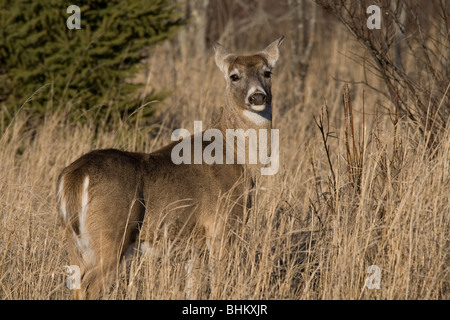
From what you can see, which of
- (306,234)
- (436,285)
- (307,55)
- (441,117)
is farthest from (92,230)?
(307,55)

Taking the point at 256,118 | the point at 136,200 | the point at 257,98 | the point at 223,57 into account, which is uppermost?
the point at 223,57

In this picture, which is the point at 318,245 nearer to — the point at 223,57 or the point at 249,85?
the point at 249,85

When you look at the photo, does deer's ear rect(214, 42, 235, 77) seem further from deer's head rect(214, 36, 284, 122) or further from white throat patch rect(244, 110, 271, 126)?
white throat patch rect(244, 110, 271, 126)

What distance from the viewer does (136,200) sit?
13.9ft

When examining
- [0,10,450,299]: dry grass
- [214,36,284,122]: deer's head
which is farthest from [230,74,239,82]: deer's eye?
[0,10,450,299]: dry grass

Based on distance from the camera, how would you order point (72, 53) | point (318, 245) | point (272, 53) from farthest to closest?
point (72, 53) < point (272, 53) < point (318, 245)

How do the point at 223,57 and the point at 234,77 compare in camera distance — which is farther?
the point at 223,57

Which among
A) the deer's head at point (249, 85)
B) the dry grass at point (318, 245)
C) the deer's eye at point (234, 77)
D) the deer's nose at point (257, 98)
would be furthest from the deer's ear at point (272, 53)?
the dry grass at point (318, 245)

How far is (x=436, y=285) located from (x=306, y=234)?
1.21 m

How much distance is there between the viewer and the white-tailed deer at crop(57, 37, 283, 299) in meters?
4.04

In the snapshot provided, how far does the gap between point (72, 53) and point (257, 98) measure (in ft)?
12.4

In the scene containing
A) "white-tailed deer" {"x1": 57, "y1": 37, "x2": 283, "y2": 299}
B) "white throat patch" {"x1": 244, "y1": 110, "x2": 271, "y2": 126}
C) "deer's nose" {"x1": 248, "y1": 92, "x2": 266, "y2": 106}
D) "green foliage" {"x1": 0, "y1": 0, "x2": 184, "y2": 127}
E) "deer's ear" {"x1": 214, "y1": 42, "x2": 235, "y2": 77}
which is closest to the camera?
"white-tailed deer" {"x1": 57, "y1": 37, "x2": 283, "y2": 299}

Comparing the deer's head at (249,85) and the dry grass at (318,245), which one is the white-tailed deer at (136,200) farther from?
the dry grass at (318,245)

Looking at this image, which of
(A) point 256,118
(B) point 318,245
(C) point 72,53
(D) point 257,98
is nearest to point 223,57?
(A) point 256,118
